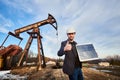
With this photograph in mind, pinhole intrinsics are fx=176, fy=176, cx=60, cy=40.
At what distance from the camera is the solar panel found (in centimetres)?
409

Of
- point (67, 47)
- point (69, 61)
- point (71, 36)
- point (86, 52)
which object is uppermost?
point (71, 36)

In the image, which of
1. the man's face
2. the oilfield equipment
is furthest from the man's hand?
the oilfield equipment

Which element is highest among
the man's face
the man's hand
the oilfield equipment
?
the oilfield equipment

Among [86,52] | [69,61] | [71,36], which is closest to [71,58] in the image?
[69,61]

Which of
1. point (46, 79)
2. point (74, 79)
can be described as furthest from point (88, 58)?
point (46, 79)

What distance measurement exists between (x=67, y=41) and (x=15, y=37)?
1387 centimetres

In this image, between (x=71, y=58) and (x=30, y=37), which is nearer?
(x=71, y=58)

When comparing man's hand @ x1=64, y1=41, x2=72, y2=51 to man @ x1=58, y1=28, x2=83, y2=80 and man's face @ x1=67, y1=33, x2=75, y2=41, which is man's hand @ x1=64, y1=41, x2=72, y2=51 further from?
man's face @ x1=67, y1=33, x2=75, y2=41

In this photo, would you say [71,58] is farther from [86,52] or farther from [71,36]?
[71,36]

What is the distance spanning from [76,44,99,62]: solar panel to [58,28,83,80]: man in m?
0.12

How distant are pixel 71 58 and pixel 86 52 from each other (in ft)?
1.32

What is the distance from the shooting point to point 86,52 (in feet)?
13.9

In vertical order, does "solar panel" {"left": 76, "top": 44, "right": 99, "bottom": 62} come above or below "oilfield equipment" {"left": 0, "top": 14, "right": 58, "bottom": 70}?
below

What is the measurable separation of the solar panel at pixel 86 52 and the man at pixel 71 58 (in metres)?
0.12
